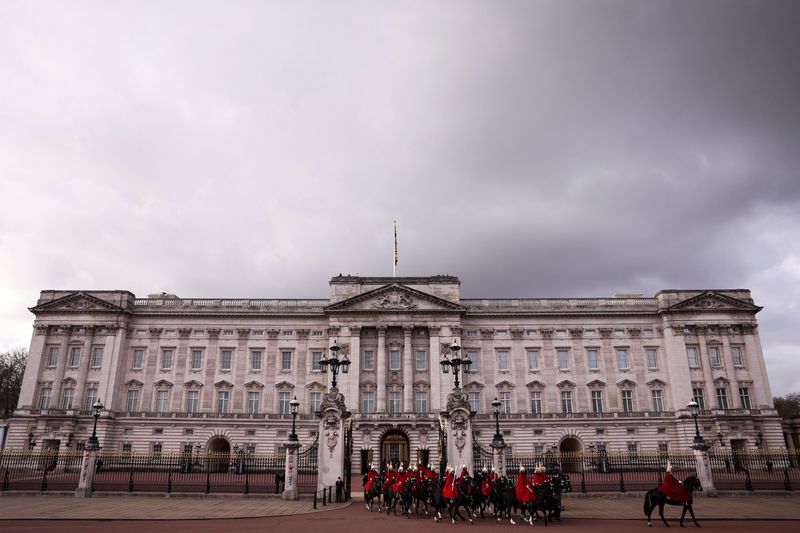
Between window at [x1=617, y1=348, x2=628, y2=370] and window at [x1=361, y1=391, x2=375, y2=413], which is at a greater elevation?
window at [x1=617, y1=348, x2=628, y2=370]

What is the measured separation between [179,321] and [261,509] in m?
41.9

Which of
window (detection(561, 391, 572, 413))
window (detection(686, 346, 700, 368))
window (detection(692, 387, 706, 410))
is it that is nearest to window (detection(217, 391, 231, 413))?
window (detection(561, 391, 572, 413))

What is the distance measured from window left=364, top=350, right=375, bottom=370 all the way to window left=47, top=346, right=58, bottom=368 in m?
32.6

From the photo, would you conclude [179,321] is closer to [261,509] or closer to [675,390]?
[261,509]

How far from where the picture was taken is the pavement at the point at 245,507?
829 inches

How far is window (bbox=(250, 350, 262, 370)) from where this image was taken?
194 ft

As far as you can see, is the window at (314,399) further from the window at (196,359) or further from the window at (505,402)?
the window at (505,402)

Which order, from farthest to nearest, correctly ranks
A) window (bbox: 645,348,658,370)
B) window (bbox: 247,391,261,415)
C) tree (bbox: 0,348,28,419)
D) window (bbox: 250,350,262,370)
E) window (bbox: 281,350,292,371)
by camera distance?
1. tree (bbox: 0,348,28,419)
2. window (bbox: 250,350,262,370)
3. window (bbox: 281,350,292,371)
4. window (bbox: 645,348,658,370)
5. window (bbox: 247,391,261,415)

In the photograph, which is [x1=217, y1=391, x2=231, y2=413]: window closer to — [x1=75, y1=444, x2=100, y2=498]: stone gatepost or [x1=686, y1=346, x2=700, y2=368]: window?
[x1=75, y1=444, x2=100, y2=498]: stone gatepost

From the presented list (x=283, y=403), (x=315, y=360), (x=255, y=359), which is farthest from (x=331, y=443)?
(x=255, y=359)

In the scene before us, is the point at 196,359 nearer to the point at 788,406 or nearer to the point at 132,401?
the point at 132,401

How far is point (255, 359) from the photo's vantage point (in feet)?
195

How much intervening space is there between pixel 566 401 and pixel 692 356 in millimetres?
14238

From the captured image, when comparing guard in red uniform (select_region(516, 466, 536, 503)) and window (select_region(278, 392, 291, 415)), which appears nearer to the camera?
guard in red uniform (select_region(516, 466, 536, 503))
